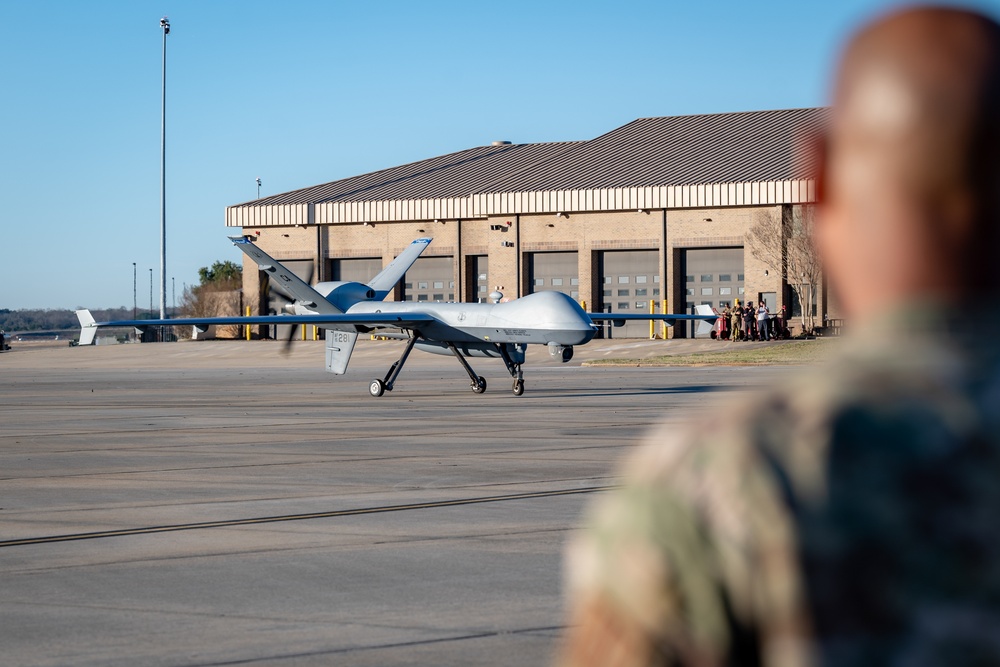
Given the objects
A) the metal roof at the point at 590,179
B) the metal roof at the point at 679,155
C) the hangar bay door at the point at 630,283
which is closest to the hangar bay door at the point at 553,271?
the hangar bay door at the point at 630,283

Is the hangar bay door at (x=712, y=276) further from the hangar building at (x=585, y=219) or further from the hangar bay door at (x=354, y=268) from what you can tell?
the hangar bay door at (x=354, y=268)

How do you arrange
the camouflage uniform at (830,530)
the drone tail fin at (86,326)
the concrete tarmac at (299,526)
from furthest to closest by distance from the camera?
the drone tail fin at (86,326), the concrete tarmac at (299,526), the camouflage uniform at (830,530)

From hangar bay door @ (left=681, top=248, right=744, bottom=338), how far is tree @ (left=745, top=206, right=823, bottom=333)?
7.49 ft

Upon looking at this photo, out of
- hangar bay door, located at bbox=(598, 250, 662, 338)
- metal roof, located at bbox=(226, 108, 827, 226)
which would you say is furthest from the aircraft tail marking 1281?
hangar bay door, located at bbox=(598, 250, 662, 338)

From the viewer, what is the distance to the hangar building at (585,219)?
59.9m

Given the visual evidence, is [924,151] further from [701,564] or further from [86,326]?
[86,326]

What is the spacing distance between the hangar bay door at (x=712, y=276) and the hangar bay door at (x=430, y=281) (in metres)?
11.7

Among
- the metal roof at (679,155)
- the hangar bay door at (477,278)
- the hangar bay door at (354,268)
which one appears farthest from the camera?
the hangar bay door at (354,268)

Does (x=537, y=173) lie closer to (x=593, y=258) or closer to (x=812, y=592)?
(x=593, y=258)

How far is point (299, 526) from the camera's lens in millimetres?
10742

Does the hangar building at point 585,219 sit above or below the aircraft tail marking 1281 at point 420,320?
above

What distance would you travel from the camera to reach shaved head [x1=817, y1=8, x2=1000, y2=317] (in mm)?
1555

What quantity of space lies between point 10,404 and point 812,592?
1142 inches

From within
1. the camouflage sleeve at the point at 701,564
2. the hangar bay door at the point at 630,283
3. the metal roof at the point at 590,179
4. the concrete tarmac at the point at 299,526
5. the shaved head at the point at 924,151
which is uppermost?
the metal roof at the point at 590,179
